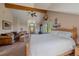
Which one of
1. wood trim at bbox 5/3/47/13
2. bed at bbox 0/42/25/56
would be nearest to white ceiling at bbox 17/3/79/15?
wood trim at bbox 5/3/47/13

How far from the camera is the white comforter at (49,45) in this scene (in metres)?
1.20

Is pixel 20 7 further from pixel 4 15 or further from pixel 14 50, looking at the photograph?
pixel 14 50

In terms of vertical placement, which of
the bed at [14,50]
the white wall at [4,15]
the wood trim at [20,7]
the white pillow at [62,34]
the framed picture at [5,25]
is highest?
the wood trim at [20,7]

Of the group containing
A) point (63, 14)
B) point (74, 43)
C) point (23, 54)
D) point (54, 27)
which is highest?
point (63, 14)

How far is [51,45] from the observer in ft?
3.95

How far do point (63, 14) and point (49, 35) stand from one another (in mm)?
262

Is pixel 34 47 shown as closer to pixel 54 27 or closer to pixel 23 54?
pixel 23 54

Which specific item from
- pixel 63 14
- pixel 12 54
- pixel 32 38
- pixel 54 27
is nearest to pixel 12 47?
pixel 12 54

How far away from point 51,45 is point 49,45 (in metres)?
0.02

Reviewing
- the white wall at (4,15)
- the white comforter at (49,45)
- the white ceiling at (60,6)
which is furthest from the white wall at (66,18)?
the white wall at (4,15)

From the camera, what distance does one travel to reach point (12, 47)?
3.77 feet

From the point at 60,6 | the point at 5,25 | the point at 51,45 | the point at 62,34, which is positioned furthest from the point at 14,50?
the point at 60,6

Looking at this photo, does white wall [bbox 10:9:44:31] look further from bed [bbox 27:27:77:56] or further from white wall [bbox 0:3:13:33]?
bed [bbox 27:27:77:56]

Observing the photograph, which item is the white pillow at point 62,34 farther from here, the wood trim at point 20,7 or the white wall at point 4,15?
the white wall at point 4,15
